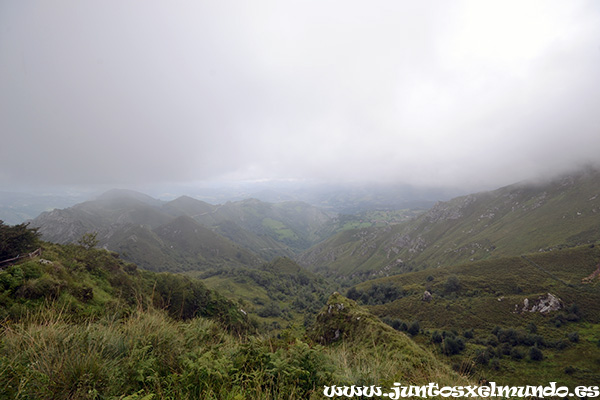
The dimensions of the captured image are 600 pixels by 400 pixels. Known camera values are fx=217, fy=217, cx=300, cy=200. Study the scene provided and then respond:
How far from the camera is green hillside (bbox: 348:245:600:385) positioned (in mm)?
45875

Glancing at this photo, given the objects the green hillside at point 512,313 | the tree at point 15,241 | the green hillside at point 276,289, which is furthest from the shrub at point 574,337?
the tree at point 15,241

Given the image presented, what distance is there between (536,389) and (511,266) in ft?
401

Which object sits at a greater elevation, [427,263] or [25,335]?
[25,335]

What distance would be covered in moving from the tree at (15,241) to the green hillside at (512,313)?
44.7 meters

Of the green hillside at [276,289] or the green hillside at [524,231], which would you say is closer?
the green hillside at [276,289]

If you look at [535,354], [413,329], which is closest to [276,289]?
[413,329]

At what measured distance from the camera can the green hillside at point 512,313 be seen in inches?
1806

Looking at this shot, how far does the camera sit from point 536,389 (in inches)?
206

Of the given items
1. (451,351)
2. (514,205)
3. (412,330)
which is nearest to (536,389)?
(451,351)

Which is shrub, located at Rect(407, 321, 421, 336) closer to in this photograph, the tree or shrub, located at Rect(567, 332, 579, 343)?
shrub, located at Rect(567, 332, 579, 343)

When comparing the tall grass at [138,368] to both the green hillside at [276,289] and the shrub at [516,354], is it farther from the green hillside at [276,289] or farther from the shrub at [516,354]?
the green hillside at [276,289]

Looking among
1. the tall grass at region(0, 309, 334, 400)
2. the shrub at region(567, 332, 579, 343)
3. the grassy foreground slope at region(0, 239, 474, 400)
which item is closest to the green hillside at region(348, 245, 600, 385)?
the shrub at region(567, 332, 579, 343)

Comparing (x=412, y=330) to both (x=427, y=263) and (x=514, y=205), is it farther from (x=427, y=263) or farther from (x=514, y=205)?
(x=514, y=205)

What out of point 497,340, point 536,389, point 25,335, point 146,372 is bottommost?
point 497,340
